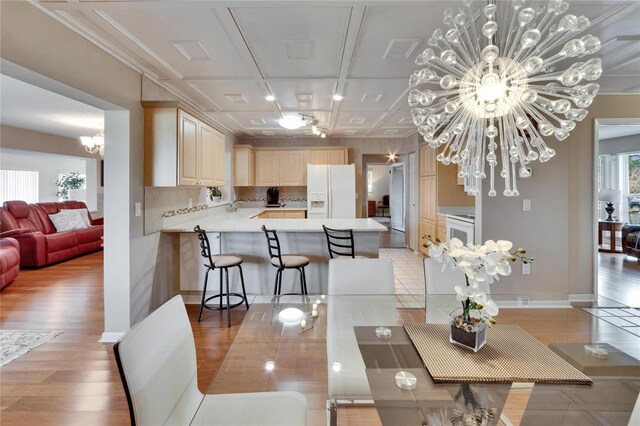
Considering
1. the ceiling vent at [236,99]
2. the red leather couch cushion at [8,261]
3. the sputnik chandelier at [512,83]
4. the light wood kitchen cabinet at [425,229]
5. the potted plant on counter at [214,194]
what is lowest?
the red leather couch cushion at [8,261]

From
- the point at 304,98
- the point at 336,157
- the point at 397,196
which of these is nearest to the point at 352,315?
the point at 304,98

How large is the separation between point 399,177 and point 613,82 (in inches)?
289

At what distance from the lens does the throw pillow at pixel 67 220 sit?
6.35 metres

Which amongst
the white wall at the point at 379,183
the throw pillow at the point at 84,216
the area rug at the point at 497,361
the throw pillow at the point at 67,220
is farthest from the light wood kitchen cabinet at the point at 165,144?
the white wall at the point at 379,183

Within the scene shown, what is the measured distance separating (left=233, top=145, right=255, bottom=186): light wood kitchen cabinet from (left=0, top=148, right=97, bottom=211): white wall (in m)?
4.17

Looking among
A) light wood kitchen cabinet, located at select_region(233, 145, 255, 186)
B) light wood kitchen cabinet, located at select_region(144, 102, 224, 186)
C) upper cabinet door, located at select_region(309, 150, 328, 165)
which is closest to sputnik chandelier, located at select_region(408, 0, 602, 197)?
light wood kitchen cabinet, located at select_region(144, 102, 224, 186)

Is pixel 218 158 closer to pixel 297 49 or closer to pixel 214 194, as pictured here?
pixel 214 194

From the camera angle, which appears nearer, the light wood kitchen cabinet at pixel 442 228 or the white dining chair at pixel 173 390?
the white dining chair at pixel 173 390

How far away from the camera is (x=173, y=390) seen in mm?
1215

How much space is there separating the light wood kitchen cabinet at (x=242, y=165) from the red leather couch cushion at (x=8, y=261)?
11.4 feet

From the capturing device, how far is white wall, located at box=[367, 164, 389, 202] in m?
13.4

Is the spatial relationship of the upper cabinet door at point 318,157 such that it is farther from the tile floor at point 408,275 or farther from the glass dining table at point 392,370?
the glass dining table at point 392,370

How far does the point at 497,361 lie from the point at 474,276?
0.38 meters

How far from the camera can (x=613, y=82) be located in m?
3.37
